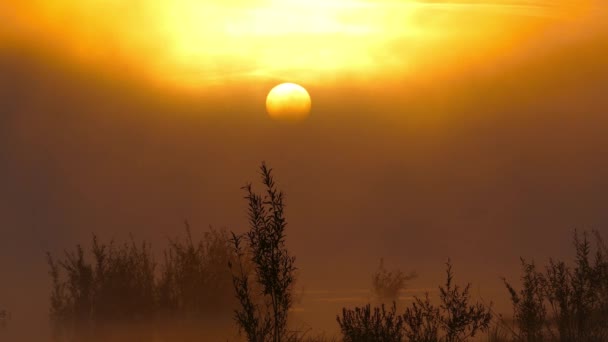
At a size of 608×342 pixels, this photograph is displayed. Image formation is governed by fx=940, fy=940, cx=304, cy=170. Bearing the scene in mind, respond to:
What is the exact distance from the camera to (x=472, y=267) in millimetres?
89562

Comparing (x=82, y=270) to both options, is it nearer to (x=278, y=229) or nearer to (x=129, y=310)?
(x=129, y=310)

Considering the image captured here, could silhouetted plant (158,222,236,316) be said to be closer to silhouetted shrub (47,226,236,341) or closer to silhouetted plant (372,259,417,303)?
silhouetted shrub (47,226,236,341)

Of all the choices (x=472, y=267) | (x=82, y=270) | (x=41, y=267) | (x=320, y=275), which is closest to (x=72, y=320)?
(x=82, y=270)

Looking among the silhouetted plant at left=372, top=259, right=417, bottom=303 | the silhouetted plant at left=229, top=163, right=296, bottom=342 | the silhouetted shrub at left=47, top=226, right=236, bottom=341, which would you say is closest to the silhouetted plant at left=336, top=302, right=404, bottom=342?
the silhouetted plant at left=229, top=163, right=296, bottom=342

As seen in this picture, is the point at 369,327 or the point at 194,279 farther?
the point at 194,279

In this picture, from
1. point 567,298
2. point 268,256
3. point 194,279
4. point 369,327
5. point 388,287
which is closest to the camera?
point 268,256

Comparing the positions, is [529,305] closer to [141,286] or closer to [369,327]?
[369,327]

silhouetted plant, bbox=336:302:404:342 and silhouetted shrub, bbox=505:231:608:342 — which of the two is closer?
silhouetted plant, bbox=336:302:404:342

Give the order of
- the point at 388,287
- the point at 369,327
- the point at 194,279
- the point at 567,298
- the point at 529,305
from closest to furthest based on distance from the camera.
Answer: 1. the point at 369,327
2. the point at 529,305
3. the point at 567,298
4. the point at 194,279
5. the point at 388,287

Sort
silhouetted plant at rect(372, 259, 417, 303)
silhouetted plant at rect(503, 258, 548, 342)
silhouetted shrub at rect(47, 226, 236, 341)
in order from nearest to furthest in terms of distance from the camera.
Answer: silhouetted plant at rect(503, 258, 548, 342) → silhouetted shrub at rect(47, 226, 236, 341) → silhouetted plant at rect(372, 259, 417, 303)

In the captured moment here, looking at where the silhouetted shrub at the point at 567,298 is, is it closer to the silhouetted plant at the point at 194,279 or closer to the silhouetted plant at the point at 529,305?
the silhouetted plant at the point at 529,305

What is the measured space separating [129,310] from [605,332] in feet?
51.3

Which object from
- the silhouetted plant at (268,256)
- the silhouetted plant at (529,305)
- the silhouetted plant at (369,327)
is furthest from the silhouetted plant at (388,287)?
the silhouetted plant at (268,256)

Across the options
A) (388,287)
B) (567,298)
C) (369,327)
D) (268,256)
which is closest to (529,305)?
(567,298)
